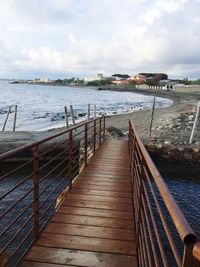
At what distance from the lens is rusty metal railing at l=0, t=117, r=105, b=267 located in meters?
3.27

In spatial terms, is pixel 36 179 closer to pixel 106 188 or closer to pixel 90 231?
pixel 90 231

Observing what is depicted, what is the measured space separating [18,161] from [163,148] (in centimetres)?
554

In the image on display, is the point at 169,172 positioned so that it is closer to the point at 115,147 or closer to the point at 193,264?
the point at 115,147

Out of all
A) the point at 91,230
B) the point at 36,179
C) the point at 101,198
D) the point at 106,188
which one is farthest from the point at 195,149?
the point at 36,179

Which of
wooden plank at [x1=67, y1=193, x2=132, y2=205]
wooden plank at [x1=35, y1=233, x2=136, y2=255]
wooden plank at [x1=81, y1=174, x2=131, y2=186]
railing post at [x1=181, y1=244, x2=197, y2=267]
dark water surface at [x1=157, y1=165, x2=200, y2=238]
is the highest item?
railing post at [x1=181, y1=244, x2=197, y2=267]

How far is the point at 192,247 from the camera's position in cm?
114

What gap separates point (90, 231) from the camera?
4035 millimetres

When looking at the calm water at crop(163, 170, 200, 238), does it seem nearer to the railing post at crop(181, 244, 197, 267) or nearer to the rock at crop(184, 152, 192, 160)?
the rock at crop(184, 152, 192, 160)

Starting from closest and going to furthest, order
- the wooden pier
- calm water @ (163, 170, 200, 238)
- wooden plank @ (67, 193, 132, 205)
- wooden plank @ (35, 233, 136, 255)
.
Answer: the wooden pier
wooden plank @ (35, 233, 136, 255)
wooden plank @ (67, 193, 132, 205)
calm water @ (163, 170, 200, 238)

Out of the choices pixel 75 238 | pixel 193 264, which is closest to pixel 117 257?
pixel 75 238

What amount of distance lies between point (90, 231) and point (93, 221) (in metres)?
0.34

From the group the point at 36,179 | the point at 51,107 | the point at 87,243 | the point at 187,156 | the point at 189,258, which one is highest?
the point at 189,258

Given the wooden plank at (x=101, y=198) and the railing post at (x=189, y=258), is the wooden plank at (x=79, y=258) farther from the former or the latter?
the railing post at (x=189, y=258)

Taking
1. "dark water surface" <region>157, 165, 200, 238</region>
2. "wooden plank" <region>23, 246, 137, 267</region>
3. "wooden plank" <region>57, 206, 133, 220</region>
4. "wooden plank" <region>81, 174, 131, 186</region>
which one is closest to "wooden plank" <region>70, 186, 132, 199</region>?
"wooden plank" <region>81, 174, 131, 186</region>
